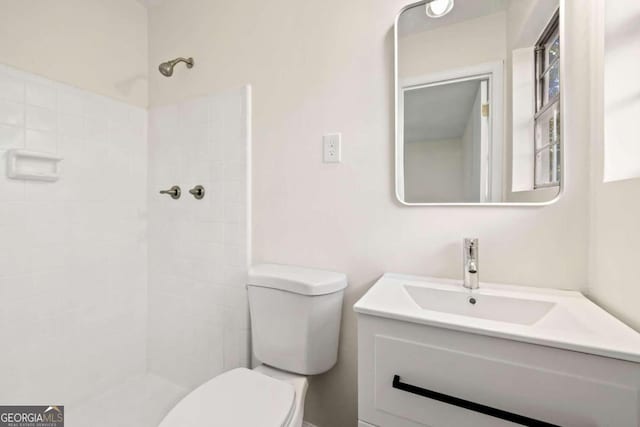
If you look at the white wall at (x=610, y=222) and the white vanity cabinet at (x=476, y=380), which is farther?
the white wall at (x=610, y=222)

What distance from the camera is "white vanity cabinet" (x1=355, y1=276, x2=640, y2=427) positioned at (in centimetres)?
56

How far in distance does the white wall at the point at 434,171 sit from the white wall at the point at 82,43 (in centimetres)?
159

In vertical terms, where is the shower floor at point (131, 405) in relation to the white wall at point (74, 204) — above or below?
below

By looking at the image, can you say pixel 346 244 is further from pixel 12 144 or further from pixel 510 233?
pixel 12 144

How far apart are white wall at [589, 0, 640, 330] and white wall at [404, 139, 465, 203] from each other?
1.14 ft

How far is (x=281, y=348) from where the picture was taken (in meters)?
1.12

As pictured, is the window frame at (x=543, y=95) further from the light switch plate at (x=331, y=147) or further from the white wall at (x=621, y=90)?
the light switch plate at (x=331, y=147)

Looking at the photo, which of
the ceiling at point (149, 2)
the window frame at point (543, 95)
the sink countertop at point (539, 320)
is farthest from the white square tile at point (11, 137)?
the window frame at point (543, 95)

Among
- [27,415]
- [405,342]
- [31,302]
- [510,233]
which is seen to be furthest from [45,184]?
[510,233]

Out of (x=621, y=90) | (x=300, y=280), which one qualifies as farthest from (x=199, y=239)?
(x=621, y=90)

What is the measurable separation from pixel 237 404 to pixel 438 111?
1.17m

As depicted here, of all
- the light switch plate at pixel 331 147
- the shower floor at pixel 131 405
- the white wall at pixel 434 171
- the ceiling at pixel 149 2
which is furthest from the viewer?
the ceiling at pixel 149 2

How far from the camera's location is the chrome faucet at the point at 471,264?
3.02ft

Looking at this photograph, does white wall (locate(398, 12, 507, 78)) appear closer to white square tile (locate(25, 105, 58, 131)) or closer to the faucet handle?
the faucet handle
